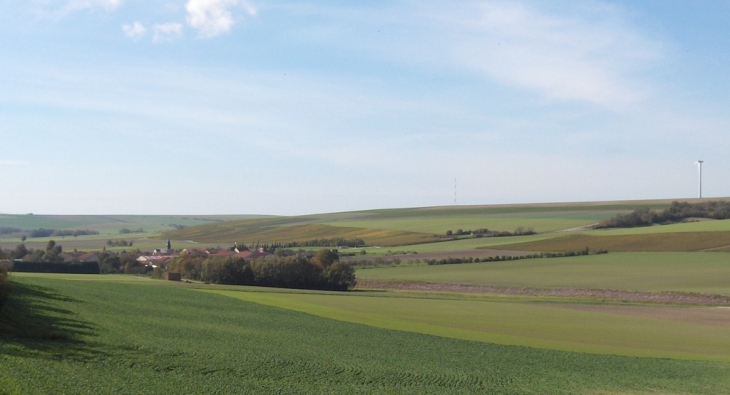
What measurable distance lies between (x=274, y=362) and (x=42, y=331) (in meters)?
6.53

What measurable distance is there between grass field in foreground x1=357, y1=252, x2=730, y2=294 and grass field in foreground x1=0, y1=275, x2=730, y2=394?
30229 millimetres

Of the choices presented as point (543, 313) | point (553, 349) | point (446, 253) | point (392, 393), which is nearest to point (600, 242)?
point (446, 253)

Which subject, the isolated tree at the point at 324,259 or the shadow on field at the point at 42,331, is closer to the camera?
the shadow on field at the point at 42,331

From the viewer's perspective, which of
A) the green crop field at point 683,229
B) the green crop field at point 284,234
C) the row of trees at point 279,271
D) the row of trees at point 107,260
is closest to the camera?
the row of trees at point 279,271

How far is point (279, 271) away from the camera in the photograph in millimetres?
68312

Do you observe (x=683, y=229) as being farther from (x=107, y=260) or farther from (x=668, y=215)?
(x=107, y=260)

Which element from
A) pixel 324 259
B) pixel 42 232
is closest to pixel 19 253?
pixel 324 259

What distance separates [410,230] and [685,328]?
274ft

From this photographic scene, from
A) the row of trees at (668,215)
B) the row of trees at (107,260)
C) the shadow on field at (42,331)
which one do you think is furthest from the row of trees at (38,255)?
the row of trees at (668,215)

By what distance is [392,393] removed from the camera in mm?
18766

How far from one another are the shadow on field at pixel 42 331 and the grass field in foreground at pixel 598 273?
3933cm

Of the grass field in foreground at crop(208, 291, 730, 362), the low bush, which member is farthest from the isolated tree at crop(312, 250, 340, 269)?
the low bush

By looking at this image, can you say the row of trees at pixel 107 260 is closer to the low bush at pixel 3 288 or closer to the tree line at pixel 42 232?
the low bush at pixel 3 288

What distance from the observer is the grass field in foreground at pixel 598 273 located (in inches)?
2229
